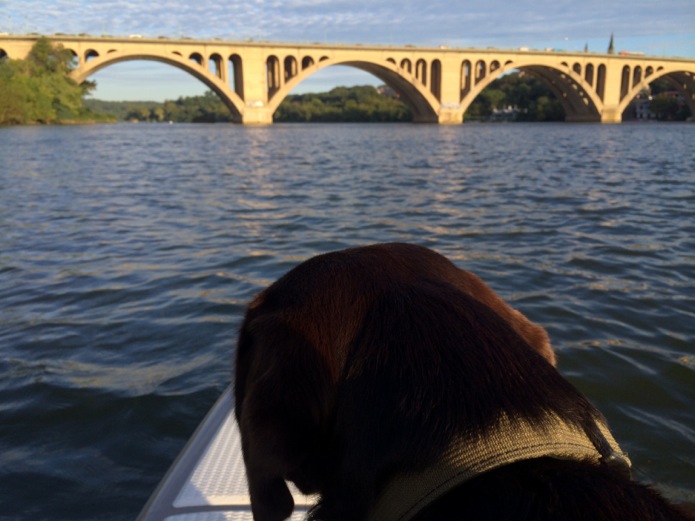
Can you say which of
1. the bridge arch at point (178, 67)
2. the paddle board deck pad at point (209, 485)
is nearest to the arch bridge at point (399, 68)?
the bridge arch at point (178, 67)

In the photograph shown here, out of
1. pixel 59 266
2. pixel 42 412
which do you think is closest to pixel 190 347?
pixel 42 412

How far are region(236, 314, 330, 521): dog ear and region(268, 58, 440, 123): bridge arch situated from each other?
5813 centimetres

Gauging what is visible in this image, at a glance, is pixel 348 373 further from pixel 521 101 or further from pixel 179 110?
pixel 179 110

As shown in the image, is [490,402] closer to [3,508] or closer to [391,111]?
[3,508]

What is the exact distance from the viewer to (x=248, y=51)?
2195 inches

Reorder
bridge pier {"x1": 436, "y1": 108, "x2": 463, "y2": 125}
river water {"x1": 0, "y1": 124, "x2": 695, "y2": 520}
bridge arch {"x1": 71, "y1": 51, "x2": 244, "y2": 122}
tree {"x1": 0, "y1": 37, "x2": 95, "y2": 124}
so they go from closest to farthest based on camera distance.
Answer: river water {"x1": 0, "y1": 124, "x2": 695, "y2": 520}
tree {"x1": 0, "y1": 37, "x2": 95, "y2": 124}
bridge arch {"x1": 71, "y1": 51, "x2": 244, "y2": 122}
bridge pier {"x1": 436, "y1": 108, "x2": 463, "y2": 125}

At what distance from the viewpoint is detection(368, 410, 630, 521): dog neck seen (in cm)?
79

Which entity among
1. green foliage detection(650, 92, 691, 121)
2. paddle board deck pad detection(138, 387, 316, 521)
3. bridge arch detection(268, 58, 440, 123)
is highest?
bridge arch detection(268, 58, 440, 123)

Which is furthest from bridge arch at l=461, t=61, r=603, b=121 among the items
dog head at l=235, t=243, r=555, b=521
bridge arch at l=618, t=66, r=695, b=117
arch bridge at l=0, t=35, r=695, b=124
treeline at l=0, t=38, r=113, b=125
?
dog head at l=235, t=243, r=555, b=521

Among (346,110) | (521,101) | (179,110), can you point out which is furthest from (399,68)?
(179,110)

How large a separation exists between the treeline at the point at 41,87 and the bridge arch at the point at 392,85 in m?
18.0

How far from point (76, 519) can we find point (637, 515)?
2.43m

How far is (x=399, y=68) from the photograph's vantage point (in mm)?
57906

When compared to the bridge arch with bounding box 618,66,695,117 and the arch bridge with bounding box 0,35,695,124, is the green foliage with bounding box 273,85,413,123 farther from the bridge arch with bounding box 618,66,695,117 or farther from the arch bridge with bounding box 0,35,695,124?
the bridge arch with bounding box 618,66,695,117
